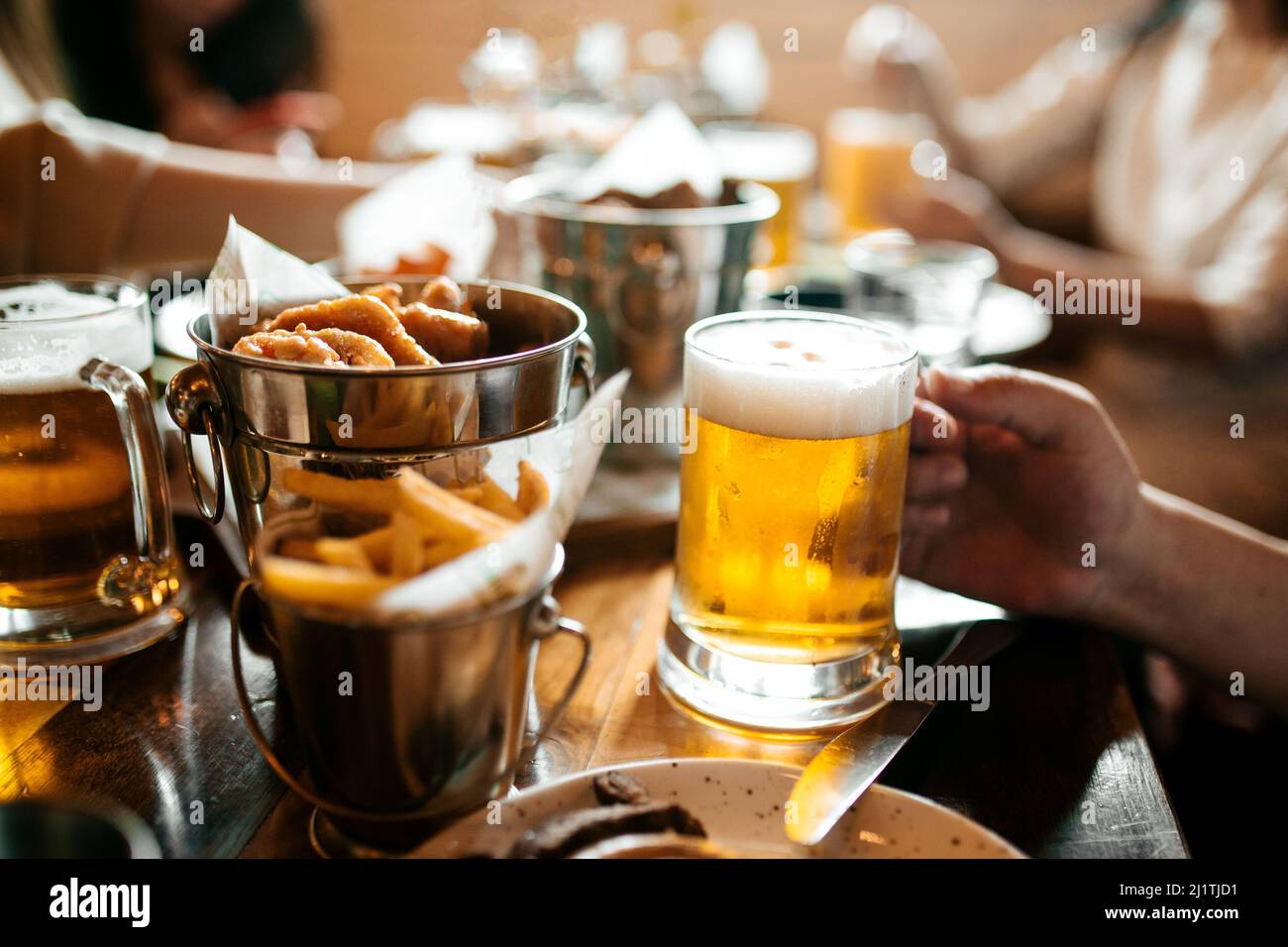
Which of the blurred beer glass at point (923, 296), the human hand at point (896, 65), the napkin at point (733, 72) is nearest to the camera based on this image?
the blurred beer glass at point (923, 296)

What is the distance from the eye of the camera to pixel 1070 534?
97cm

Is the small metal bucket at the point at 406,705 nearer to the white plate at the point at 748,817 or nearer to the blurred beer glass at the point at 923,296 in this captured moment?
the white plate at the point at 748,817

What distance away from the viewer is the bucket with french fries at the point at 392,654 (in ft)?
1.84

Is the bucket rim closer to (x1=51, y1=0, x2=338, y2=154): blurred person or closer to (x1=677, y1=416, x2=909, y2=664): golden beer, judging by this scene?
(x1=677, y1=416, x2=909, y2=664): golden beer

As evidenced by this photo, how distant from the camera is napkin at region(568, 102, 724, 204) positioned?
1.29 meters

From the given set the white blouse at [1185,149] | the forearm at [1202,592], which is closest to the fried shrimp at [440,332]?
the forearm at [1202,592]

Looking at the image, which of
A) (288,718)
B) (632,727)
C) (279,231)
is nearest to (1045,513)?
(632,727)

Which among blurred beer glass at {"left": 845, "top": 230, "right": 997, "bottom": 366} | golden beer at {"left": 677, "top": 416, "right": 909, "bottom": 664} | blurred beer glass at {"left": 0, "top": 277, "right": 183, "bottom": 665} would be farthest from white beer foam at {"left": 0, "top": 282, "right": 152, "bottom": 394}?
blurred beer glass at {"left": 845, "top": 230, "right": 997, "bottom": 366}

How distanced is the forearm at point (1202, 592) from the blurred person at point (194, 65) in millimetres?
1992

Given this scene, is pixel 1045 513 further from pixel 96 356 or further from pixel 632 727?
pixel 96 356

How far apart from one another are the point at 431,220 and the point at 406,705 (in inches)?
34.8

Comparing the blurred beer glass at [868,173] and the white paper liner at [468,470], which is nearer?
the white paper liner at [468,470]

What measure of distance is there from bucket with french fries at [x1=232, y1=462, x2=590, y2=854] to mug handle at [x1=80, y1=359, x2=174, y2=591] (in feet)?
0.77
